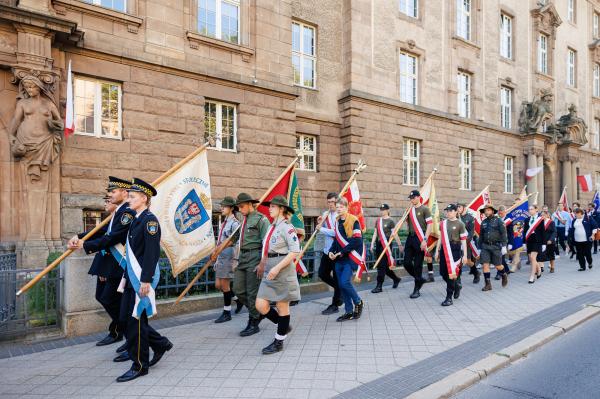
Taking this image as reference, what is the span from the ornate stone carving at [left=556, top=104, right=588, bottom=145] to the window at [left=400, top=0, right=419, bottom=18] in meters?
13.7

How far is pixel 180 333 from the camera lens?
620cm

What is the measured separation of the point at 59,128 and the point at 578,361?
34.1 feet

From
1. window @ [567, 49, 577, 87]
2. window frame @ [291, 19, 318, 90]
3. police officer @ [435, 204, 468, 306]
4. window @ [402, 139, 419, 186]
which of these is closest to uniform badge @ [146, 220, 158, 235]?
police officer @ [435, 204, 468, 306]

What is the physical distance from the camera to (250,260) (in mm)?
6074

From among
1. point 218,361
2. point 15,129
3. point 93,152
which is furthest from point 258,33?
point 218,361

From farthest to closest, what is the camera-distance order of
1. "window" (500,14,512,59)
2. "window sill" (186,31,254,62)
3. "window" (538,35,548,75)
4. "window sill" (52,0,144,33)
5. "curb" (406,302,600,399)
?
"window" (538,35,548,75) < "window" (500,14,512,59) < "window sill" (186,31,254,62) < "window sill" (52,0,144,33) < "curb" (406,302,600,399)

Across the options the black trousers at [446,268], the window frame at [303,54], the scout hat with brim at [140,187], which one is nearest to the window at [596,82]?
the window frame at [303,54]

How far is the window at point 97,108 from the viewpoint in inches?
403

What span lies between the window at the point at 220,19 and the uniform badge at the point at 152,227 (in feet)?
30.4

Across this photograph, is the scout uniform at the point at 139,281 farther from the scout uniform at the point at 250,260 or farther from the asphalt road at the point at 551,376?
the asphalt road at the point at 551,376

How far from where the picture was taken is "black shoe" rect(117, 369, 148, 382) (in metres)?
4.38

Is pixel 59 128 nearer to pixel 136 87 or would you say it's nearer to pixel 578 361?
pixel 136 87

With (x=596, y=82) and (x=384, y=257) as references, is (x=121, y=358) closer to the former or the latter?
(x=384, y=257)

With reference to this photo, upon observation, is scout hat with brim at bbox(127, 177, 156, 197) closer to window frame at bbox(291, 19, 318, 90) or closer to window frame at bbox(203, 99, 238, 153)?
window frame at bbox(203, 99, 238, 153)
